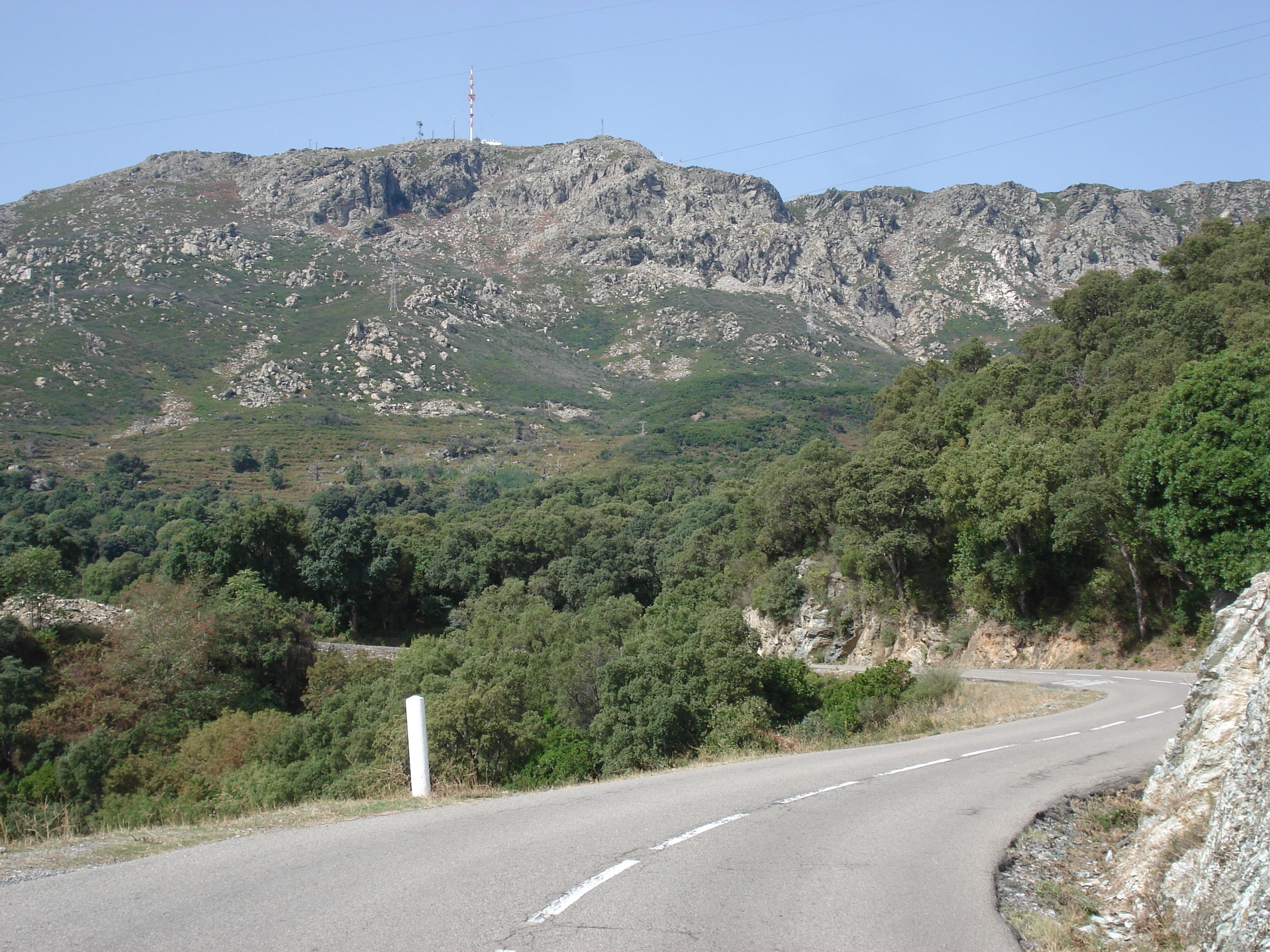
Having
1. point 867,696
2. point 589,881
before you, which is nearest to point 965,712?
point 867,696

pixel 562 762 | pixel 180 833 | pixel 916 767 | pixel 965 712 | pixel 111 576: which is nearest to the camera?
pixel 180 833

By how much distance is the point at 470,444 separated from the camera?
139m

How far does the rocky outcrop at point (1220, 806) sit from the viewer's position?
4980mm

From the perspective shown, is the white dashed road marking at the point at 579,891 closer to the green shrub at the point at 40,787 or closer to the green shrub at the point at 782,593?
the green shrub at the point at 40,787

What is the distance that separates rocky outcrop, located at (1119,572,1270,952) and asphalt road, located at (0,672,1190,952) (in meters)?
1.21

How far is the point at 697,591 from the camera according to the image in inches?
2045

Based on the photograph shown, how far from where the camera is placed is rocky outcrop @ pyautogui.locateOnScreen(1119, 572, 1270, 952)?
498 centimetres

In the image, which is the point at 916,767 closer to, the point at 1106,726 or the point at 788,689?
the point at 1106,726

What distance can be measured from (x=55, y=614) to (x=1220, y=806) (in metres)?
39.6

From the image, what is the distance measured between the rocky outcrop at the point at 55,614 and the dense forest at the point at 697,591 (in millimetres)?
678

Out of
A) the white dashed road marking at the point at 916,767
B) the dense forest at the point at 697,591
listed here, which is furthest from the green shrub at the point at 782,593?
the white dashed road marking at the point at 916,767

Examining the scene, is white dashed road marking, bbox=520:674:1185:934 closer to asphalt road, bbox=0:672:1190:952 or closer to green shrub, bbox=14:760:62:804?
asphalt road, bbox=0:672:1190:952

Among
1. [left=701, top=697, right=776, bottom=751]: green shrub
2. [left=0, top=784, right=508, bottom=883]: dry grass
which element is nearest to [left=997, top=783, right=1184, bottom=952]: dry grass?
[left=0, top=784, right=508, bottom=883]: dry grass

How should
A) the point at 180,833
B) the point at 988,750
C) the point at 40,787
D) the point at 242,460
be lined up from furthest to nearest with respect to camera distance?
1. the point at 242,460
2. the point at 40,787
3. the point at 988,750
4. the point at 180,833
